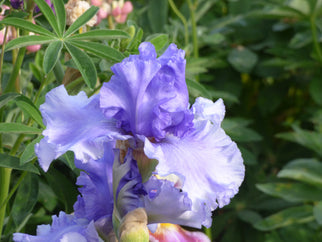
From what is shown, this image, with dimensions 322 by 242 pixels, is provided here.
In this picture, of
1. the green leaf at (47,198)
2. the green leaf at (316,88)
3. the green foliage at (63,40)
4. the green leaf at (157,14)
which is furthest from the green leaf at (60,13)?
the green leaf at (316,88)

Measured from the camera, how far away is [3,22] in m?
0.70

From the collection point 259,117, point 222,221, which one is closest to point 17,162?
point 222,221

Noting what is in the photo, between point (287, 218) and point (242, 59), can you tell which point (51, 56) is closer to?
point (287, 218)

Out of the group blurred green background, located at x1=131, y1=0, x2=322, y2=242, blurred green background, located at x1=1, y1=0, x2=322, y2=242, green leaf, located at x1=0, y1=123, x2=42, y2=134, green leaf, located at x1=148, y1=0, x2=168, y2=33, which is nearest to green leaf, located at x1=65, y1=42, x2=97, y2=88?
green leaf, located at x1=0, y1=123, x2=42, y2=134

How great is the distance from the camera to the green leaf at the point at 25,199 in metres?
0.90

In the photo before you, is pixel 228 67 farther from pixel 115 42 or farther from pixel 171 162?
pixel 171 162

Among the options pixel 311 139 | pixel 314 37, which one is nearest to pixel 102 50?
pixel 311 139

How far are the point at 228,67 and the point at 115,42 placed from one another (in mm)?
951

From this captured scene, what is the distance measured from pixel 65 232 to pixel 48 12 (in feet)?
1.06

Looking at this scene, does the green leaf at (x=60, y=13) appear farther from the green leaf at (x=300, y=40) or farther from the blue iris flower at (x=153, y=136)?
the green leaf at (x=300, y=40)

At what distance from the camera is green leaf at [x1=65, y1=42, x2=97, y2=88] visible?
2.29 ft

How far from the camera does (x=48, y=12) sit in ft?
2.46

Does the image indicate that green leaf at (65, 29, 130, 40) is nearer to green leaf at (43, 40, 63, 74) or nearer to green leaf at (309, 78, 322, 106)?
green leaf at (43, 40, 63, 74)

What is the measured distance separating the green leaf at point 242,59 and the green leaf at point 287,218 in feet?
1.46
